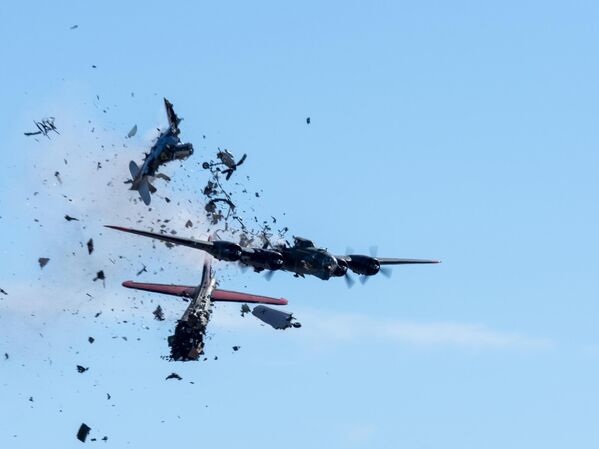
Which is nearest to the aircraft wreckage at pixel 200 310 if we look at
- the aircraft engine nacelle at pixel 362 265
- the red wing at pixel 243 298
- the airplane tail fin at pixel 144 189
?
the red wing at pixel 243 298

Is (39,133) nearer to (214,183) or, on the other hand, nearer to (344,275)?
(214,183)

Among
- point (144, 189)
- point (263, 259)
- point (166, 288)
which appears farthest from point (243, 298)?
point (263, 259)

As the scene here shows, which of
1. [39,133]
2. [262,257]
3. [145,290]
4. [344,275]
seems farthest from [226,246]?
[145,290]

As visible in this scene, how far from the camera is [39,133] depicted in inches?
4943

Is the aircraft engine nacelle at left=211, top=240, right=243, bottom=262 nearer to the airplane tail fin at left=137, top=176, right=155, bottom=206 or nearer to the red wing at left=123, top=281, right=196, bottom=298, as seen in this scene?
the airplane tail fin at left=137, top=176, right=155, bottom=206

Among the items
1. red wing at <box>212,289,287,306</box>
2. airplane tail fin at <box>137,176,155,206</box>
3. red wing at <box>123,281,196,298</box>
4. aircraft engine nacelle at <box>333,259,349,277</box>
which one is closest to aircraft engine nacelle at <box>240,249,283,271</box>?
aircraft engine nacelle at <box>333,259,349,277</box>

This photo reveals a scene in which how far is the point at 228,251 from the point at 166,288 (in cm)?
2725

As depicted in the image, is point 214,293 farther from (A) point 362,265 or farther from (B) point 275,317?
(A) point 362,265

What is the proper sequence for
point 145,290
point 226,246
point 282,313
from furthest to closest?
1. point 145,290
2. point 282,313
3. point 226,246

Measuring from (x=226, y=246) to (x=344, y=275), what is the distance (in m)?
10.6

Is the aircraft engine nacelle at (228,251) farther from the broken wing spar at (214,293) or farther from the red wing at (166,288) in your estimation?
the broken wing spar at (214,293)

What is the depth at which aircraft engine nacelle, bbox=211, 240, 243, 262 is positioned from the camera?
120m

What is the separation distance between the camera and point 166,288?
145375 millimetres

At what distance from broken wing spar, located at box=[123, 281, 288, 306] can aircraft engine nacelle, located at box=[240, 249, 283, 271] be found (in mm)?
20159
